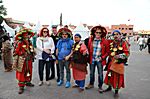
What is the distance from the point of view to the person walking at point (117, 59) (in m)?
5.36

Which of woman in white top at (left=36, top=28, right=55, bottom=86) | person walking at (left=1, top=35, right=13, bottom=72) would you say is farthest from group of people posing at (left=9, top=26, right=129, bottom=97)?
person walking at (left=1, top=35, right=13, bottom=72)

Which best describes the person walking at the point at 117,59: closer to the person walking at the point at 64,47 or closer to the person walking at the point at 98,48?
the person walking at the point at 98,48

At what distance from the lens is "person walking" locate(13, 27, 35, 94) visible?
225 inches

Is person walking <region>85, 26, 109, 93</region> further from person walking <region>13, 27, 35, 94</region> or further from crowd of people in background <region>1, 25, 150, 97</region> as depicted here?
person walking <region>13, 27, 35, 94</region>

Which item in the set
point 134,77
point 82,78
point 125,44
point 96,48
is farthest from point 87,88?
point 134,77

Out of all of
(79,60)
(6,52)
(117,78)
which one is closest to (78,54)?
(79,60)

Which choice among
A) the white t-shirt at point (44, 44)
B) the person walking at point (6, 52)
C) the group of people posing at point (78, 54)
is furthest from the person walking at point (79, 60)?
the person walking at point (6, 52)

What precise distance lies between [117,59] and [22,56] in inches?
97.0

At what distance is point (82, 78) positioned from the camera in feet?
19.8

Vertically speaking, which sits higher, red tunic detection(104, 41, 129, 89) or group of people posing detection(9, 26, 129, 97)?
group of people posing detection(9, 26, 129, 97)

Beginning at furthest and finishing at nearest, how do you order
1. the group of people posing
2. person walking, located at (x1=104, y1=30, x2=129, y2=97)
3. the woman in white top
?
the woman in white top
the group of people posing
person walking, located at (x1=104, y1=30, x2=129, y2=97)

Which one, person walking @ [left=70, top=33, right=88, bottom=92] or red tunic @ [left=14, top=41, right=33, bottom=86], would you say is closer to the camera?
red tunic @ [left=14, top=41, right=33, bottom=86]

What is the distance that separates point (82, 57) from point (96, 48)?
455 mm

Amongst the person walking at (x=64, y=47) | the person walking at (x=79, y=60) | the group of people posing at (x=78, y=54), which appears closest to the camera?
the group of people posing at (x=78, y=54)
